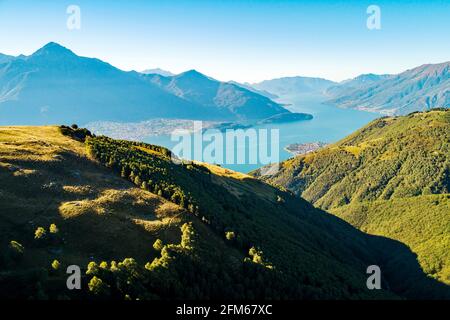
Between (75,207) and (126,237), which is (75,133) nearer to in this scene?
(75,207)

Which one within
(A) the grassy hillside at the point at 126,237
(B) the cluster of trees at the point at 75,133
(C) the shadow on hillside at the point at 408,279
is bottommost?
(C) the shadow on hillside at the point at 408,279

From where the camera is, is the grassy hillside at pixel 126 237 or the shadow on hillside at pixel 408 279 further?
the shadow on hillside at pixel 408 279

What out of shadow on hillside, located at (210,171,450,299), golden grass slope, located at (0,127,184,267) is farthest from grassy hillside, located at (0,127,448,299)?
shadow on hillside, located at (210,171,450,299)

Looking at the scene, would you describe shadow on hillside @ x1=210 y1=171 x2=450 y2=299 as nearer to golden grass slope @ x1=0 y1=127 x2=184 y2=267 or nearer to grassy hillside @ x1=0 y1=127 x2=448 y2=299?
grassy hillside @ x1=0 y1=127 x2=448 y2=299

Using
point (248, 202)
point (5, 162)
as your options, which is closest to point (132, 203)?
point (5, 162)

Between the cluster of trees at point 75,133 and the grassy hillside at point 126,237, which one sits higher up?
the cluster of trees at point 75,133

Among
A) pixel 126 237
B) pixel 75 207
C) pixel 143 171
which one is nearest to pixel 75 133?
pixel 143 171

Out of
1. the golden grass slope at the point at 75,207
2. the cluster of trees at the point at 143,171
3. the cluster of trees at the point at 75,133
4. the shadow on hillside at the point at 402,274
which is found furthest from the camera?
the shadow on hillside at the point at 402,274

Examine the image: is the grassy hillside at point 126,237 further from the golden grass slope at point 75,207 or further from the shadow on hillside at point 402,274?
the shadow on hillside at point 402,274

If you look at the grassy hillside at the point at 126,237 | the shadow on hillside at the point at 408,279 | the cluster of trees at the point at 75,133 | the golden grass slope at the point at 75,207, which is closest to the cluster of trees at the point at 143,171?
the grassy hillside at the point at 126,237
